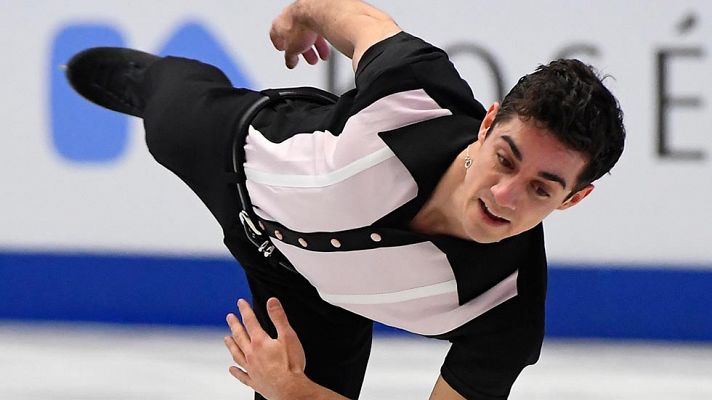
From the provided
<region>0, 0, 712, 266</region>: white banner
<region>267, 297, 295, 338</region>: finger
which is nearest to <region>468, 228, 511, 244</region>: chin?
<region>267, 297, 295, 338</region>: finger

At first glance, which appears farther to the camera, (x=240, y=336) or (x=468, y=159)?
(x=240, y=336)

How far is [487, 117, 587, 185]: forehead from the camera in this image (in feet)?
6.04

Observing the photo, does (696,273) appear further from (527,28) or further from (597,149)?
(597,149)

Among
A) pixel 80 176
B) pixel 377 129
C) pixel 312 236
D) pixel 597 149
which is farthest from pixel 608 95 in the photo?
pixel 80 176

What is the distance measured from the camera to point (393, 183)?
2.02 m

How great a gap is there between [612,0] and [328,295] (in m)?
2.38

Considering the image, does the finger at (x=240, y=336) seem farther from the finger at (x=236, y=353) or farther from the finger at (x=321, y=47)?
the finger at (x=321, y=47)

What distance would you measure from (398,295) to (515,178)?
1.30 ft

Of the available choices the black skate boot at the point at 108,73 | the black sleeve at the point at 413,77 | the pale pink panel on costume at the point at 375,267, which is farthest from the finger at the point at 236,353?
the black skate boot at the point at 108,73

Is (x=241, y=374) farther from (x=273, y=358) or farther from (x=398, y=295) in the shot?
(x=398, y=295)

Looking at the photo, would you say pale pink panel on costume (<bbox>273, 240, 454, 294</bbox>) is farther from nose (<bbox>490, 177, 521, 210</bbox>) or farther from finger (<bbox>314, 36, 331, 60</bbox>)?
finger (<bbox>314, 36, 331, 60</bbox>)

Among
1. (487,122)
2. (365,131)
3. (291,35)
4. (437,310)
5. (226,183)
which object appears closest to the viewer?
(487,122)

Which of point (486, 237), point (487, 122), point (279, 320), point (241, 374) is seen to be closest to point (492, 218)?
point (486, 237)

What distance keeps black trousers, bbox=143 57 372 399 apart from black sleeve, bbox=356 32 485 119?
336 mm
